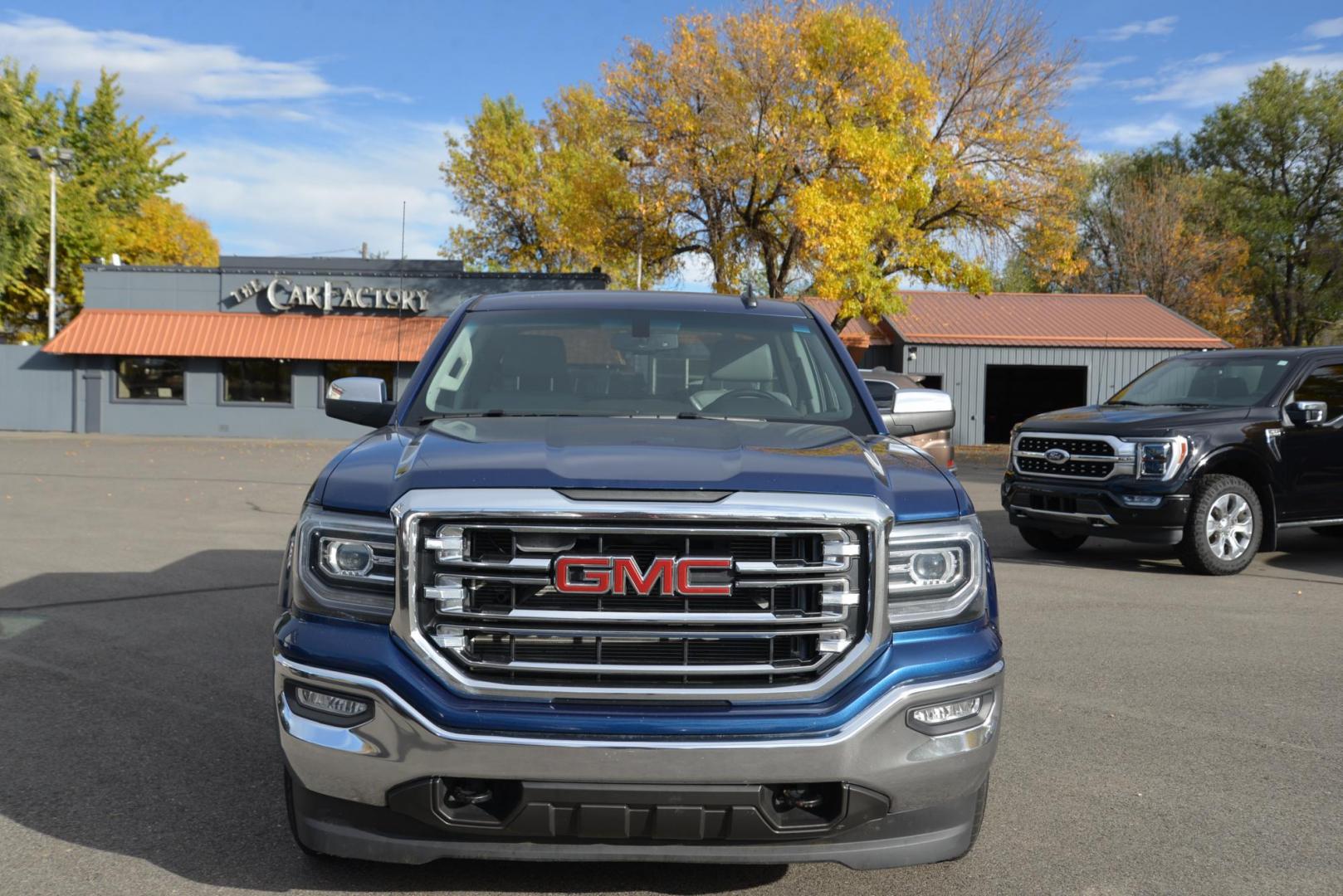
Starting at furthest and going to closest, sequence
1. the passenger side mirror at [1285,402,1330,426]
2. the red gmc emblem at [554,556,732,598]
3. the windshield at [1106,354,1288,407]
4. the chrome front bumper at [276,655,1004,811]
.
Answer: the windshield at [1106,354,1288,407] → the passenger side mirror at [1285,402,1330,426] → the red gmc emblem at [554,556,732,598] → the chrome front bumper at [276,655,1004,811]

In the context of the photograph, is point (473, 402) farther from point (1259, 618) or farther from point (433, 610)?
point (1259, 618)

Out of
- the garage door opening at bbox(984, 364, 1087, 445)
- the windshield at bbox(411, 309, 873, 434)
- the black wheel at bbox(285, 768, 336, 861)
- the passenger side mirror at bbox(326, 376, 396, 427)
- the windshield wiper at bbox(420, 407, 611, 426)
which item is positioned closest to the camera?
the black wheel at bbox(285, 768, 336, 861)

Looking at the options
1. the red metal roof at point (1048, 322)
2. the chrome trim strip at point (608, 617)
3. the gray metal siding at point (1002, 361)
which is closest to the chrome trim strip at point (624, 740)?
the chrome trim strip at point (608, 617)

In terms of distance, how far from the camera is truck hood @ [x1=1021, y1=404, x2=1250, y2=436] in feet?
31.0

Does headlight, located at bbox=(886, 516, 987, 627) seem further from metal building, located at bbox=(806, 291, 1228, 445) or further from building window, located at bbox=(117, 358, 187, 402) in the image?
building window, located at bbox=(117, 358, 187, 402)

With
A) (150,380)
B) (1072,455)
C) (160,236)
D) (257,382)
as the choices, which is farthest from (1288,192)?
(160,236)

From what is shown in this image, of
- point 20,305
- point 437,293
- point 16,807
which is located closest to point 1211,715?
point 16,807

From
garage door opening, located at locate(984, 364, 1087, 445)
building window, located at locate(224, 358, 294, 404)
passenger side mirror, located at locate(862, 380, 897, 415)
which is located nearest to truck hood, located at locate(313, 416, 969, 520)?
passenger side mirror, located at locate(862, 380, 897, 415)

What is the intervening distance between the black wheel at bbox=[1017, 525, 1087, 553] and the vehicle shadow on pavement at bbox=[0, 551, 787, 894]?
6872 millimetres

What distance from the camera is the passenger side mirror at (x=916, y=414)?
4.65 meters

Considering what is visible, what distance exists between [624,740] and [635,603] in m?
0.33

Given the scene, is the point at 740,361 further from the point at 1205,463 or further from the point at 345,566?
the point at 1205,463

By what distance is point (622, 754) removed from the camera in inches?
109

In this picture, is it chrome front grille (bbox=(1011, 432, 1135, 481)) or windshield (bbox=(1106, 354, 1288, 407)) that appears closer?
chrome front grille (bbox=(1011, 432, 1135, 481))
